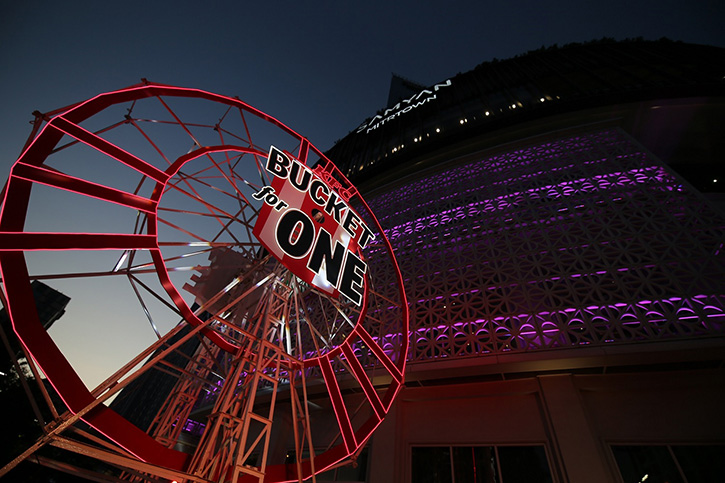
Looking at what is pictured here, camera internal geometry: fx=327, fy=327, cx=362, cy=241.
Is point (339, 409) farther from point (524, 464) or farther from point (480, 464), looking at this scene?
point (524, 464)

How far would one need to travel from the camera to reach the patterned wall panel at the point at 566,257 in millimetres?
9266

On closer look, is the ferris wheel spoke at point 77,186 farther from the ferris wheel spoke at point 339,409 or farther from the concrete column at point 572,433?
the concrete column at point 572,433

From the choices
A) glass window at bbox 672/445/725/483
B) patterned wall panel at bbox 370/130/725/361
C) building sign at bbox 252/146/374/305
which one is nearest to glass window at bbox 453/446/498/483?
patterned wall panel at bbox 370/130/725/361

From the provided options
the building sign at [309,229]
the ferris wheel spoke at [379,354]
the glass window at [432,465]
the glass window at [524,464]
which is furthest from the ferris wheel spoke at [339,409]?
the glass window at [524,464]

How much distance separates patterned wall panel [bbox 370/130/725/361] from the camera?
9.27 m

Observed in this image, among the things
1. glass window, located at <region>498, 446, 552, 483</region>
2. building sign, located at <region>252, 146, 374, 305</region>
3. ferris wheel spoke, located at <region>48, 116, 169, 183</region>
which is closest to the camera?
ferris wheel spoke, located at <region>48, 116, 169, 183</region>

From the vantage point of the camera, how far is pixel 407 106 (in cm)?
2473

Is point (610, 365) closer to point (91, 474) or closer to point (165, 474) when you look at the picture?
point (165, 474)

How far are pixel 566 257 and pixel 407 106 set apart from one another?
58.1ft

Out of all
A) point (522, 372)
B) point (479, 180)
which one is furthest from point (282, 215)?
point (479, 180)

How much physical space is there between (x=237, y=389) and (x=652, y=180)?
15.6 metres

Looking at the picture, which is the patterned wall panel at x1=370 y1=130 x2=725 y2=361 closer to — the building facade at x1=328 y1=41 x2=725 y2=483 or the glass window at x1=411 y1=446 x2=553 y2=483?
the building facade at x1=328 y1=41 x2=725 y2=483

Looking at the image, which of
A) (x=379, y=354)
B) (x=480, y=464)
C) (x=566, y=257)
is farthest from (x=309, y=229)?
(x=566, y=257)

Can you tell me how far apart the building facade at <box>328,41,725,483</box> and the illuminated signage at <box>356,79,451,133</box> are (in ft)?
28.2
